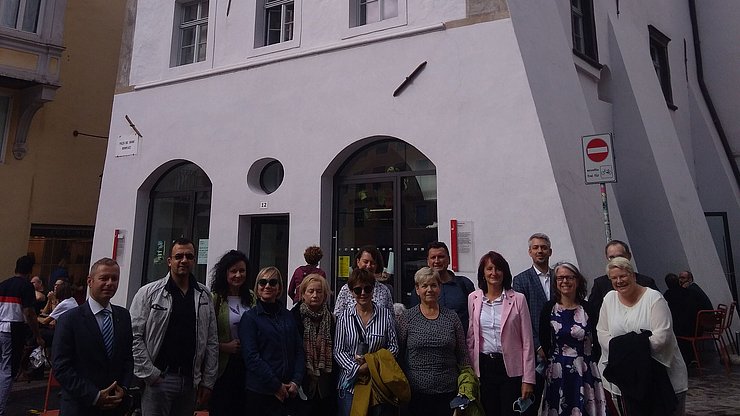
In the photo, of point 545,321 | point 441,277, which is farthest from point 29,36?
point 545,321

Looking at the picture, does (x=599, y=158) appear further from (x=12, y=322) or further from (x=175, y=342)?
(x=12, y=322)

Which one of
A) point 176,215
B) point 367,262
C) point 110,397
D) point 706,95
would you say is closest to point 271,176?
point 176,215

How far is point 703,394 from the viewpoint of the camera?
6.89 metres

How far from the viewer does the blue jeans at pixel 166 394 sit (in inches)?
156

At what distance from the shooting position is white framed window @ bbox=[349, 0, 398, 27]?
29.9 feet

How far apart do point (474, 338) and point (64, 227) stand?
1372 centimetres

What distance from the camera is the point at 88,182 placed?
15.1 metres

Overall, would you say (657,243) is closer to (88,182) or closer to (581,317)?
(581,317)

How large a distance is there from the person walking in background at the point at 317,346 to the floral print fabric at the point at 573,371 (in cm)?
180

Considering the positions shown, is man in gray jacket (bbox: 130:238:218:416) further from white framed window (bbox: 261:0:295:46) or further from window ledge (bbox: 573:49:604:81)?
window ledge (bbox: 573:49:604:81)

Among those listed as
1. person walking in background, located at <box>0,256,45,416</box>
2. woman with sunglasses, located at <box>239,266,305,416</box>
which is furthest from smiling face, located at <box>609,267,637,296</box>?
person walking in background, located at <box>0,256,45,416</box>

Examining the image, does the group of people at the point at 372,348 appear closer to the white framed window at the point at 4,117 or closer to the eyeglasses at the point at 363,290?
the eyeglasses at the point at 363,290

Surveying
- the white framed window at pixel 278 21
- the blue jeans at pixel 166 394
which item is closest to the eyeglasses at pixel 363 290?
the blue jeans at pixel 166 394

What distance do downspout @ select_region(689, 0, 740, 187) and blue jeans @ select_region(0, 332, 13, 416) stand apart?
15.8 metres
